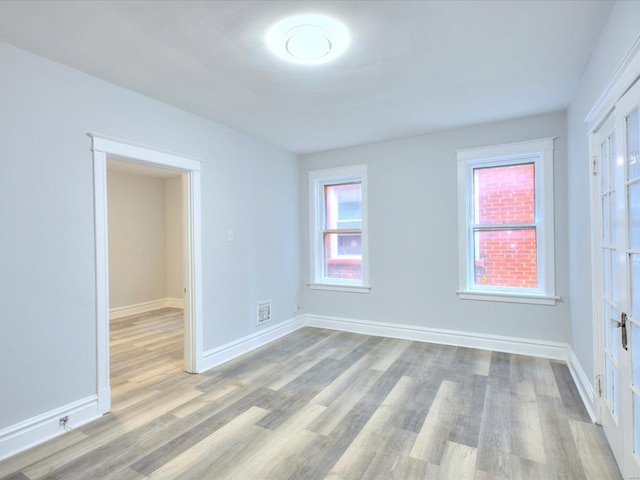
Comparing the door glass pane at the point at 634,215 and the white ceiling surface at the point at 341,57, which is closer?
the door glass pane at the point at 634,215

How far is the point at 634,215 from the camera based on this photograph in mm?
1650

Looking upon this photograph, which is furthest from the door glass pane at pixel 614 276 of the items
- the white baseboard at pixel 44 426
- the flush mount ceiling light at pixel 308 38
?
the white baseboard at pixel 44 426

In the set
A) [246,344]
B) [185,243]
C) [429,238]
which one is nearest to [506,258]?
[429,238]

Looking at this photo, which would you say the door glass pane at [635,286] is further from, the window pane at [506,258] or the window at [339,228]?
the window at [339,228]

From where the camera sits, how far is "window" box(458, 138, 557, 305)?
3553mm

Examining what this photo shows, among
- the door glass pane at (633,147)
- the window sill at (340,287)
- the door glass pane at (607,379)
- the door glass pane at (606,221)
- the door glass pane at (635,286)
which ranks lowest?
the door glass pane at (607,379)

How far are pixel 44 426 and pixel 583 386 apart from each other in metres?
4.05

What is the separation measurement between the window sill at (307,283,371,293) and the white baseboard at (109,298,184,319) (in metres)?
3.23

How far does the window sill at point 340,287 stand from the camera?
4.60m

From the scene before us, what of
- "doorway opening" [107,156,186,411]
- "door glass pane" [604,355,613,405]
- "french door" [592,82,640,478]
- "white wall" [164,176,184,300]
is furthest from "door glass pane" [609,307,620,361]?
"white wall" [164,176,184,300]

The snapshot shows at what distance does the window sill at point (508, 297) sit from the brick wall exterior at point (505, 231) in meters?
0.16

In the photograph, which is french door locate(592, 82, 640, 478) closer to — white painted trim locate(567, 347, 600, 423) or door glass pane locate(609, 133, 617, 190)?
door glass pane locate(609, 133, 617, 190)

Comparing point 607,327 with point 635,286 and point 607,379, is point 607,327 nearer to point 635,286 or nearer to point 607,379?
point 607,379

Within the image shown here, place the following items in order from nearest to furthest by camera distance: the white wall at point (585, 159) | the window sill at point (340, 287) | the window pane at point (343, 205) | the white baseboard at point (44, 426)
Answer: the white wall at point (585, 159)
the white baseboard at point (44, 426)
the window sill at point (340, 287)
the window pane at point (343, 205)
